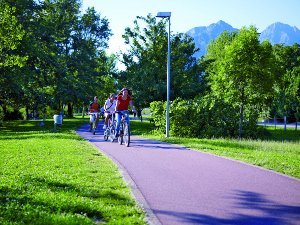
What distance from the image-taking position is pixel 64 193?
6.53 m

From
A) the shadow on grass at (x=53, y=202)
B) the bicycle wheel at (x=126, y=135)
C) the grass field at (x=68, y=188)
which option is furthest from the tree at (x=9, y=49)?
the shadow on grass at (x=53, y=202)

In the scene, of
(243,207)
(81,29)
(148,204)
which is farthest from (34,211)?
(81,29)

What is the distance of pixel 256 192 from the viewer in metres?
7.16

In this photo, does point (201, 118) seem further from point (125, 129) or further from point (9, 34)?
point (9, 34)

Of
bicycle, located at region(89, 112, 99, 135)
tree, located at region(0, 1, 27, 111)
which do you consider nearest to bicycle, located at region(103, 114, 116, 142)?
bicycle, located at region(89, 112, 99, 135)

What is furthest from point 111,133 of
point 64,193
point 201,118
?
point 64,193

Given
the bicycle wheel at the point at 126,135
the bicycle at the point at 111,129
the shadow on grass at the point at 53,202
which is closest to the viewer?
the shadow on grass at the point at 53,202

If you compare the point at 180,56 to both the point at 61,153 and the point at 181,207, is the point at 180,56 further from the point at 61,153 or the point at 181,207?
the point at 181,207

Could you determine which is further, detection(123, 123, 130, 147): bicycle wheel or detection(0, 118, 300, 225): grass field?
detection(123, 123, 130, 147): bicycle wheel

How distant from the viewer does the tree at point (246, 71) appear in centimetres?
2383

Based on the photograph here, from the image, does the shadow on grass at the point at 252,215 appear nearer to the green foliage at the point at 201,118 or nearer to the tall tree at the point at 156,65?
the green foliage at the point at 201,118

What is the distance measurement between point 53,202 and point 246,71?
1960 cm

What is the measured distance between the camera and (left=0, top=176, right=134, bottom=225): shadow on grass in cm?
519

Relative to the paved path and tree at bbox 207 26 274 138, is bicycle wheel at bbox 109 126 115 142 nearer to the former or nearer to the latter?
the paved path
